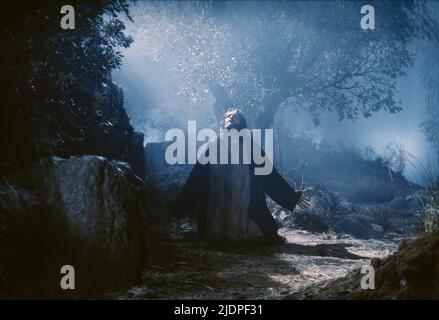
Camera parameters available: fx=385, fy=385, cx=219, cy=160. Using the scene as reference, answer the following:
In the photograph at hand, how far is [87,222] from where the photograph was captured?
3303mm

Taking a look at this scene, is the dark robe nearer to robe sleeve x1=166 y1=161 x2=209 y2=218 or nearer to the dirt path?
robe sleeve x1=166 y1=161 x2=209 y2=218

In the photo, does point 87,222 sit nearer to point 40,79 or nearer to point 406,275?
point 40,79

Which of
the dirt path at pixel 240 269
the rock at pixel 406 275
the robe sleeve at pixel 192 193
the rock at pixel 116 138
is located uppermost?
the rock at pixel 116 138

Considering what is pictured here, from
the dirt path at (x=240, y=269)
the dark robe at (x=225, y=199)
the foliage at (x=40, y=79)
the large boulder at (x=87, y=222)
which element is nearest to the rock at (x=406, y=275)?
the dirt path at (x=240, y=269)

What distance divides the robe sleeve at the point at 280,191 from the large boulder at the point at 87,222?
329cm

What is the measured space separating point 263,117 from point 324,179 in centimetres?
682

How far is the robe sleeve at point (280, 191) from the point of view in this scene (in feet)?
20.8

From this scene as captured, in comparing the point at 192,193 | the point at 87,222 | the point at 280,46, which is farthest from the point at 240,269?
the point at 280,46

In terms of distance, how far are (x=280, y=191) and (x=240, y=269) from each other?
2.39m

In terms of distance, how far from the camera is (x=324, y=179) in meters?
17.9

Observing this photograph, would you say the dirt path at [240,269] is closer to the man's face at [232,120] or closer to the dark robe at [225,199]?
the dark robe at [225,199]

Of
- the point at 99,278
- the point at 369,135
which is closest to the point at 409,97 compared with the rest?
the point at 369,135

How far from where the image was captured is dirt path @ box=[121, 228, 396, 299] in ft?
10.6

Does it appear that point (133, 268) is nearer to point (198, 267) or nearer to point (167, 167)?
point (198, 267)
